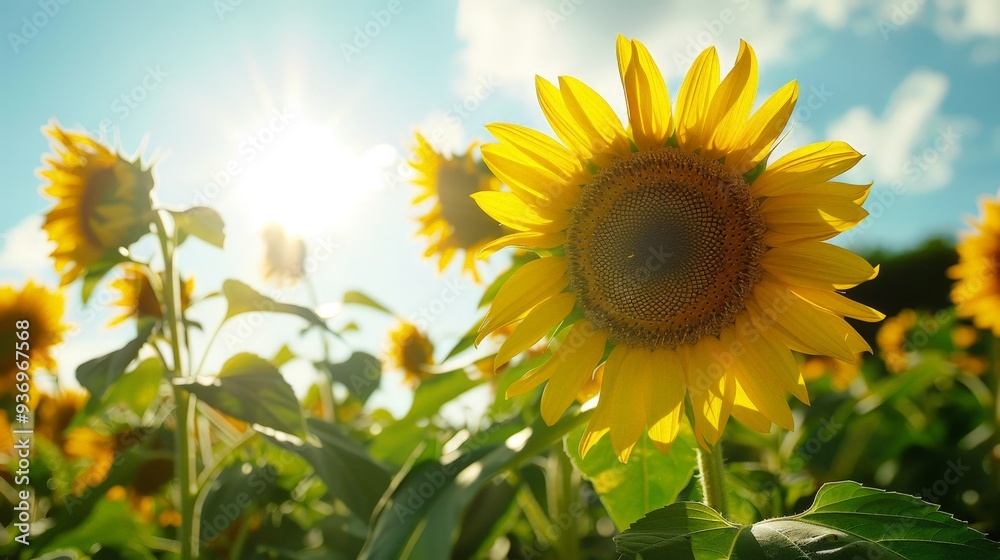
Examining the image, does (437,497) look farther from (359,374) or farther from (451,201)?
(451,201)

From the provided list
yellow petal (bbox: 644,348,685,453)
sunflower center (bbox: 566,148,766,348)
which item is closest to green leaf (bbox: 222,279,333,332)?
sunflower center (bbox: 566,148,766,348)

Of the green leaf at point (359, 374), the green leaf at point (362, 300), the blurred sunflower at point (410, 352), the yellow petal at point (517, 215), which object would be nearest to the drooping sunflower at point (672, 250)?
the yellow petal at point (517, 215)

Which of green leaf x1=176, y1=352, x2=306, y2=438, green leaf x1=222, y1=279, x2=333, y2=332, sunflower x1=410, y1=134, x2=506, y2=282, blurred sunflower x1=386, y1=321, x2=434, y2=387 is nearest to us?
green leaf x1=176, y1=352, x2=306, y2=438

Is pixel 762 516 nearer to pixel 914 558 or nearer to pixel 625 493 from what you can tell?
pixel 625 493

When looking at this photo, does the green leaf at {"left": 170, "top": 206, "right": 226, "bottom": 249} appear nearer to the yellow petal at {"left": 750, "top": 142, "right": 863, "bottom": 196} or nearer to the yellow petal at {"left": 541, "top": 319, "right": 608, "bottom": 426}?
the yellow petal at {"left": 541, "top": 319, "right": 608, "bottom": 426}

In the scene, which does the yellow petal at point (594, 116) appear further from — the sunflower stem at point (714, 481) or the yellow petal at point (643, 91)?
the sunflower stem at point (714, 481)

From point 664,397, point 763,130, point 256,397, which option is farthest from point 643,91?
point 256,397
